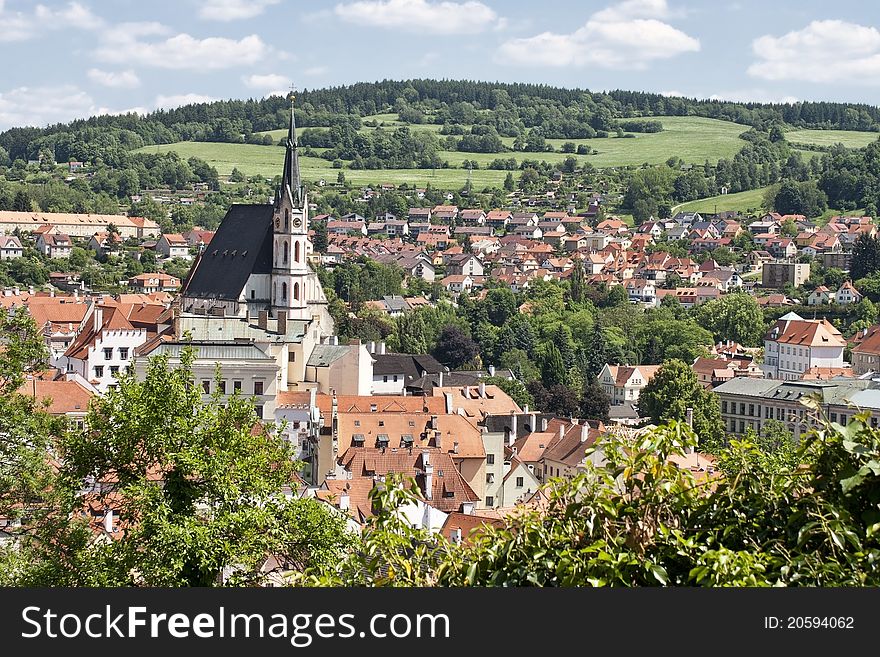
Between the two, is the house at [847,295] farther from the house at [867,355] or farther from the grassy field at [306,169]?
the grassy field at [306,169]

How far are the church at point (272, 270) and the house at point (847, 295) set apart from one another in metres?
54.1

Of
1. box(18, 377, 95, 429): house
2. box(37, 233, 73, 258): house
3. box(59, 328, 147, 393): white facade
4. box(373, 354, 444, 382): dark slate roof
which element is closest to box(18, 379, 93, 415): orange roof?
box(18, 377, 95, 429): house

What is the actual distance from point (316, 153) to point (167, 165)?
27693mm

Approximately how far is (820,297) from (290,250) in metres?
56.5

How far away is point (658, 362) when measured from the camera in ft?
299

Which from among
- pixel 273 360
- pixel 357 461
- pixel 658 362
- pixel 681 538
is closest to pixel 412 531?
pixel 681 538

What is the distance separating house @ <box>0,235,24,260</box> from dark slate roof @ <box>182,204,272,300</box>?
2038 inches

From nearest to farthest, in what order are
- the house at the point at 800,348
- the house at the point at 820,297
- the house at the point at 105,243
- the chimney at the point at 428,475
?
1. the chimney at the point at 428,475
2. the house at the point at 800,348
3. the house at the point at 820,297
4. the house at the point at 105,243

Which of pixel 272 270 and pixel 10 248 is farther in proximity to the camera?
pixel 10 248

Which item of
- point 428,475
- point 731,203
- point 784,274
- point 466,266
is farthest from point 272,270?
point 731,203

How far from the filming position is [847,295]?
106m

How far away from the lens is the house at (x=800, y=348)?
85125 mm

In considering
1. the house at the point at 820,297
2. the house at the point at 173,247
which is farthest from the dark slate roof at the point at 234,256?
the house at the point at 173,247

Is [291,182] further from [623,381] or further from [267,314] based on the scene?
[623,381]
